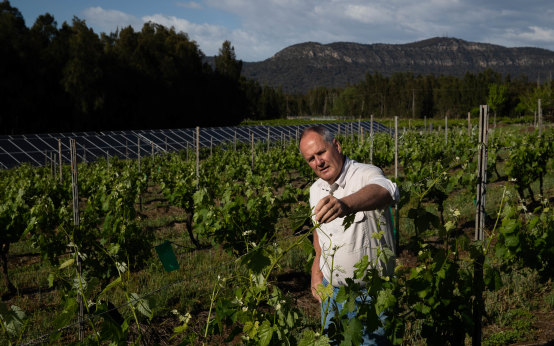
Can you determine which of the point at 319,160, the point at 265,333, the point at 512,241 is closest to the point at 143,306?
the point at 265,333

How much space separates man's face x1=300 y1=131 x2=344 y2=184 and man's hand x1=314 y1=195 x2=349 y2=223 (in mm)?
583

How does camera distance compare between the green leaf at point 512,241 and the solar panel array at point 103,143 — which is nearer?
the green leaf at point 512,241

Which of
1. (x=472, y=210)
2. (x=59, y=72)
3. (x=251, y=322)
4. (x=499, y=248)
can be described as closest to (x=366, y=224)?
(x=251, y=322)

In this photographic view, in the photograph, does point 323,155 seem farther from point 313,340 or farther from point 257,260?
point 313,340

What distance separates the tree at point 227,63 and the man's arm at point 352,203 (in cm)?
4952

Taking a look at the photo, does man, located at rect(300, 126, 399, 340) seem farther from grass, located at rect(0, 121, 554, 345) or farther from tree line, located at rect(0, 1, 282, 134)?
tree line, located at rect(0, 1, 282, 134)

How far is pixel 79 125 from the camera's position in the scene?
1208 inches

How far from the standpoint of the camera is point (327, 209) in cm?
159

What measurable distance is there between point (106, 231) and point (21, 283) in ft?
6.09

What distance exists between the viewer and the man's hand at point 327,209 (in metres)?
1.58

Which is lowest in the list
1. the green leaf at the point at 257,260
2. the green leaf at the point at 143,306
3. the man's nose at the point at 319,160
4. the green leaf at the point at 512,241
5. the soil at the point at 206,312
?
the soil at the point at 206,312

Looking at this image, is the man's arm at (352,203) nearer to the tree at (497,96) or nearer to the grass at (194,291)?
the grass at (194,291)

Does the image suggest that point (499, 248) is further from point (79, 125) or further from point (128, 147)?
point (79, 125)

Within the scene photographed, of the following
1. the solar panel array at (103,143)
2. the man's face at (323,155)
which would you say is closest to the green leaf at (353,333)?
the man's face at (323,155)
